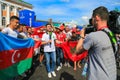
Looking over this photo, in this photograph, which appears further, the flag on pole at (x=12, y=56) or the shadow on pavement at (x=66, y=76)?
the shadow on pavement at (x=66, y=76)

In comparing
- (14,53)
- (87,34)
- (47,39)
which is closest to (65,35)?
(47,39)

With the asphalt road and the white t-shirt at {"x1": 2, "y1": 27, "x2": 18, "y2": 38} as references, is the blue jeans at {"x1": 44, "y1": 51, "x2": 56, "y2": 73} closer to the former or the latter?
the asphalt road

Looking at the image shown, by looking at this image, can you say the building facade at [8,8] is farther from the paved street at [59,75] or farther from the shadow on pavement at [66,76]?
the shadow on pavement at [66,76]

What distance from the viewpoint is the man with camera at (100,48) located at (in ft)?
12.1

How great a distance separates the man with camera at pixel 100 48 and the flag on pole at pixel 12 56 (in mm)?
3506

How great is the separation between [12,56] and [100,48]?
13.6ft

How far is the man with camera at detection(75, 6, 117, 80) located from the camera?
145 inches

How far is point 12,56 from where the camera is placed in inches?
292

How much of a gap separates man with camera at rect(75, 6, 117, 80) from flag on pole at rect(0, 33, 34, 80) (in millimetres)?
3506

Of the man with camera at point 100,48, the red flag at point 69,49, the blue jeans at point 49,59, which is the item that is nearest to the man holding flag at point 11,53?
the blue jeans at point 49,59

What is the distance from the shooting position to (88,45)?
3.73 m

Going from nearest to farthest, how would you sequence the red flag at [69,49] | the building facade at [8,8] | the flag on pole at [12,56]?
the flag on pole at [12,56] < the red flag at [69,49] < the building facade at [8,8]

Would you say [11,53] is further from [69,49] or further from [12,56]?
[69,49]

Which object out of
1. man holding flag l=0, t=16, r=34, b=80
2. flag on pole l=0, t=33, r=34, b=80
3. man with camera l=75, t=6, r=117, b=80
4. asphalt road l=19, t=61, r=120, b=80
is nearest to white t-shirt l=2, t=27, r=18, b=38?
man holding flag l=0, t=16, r=34, b=80
